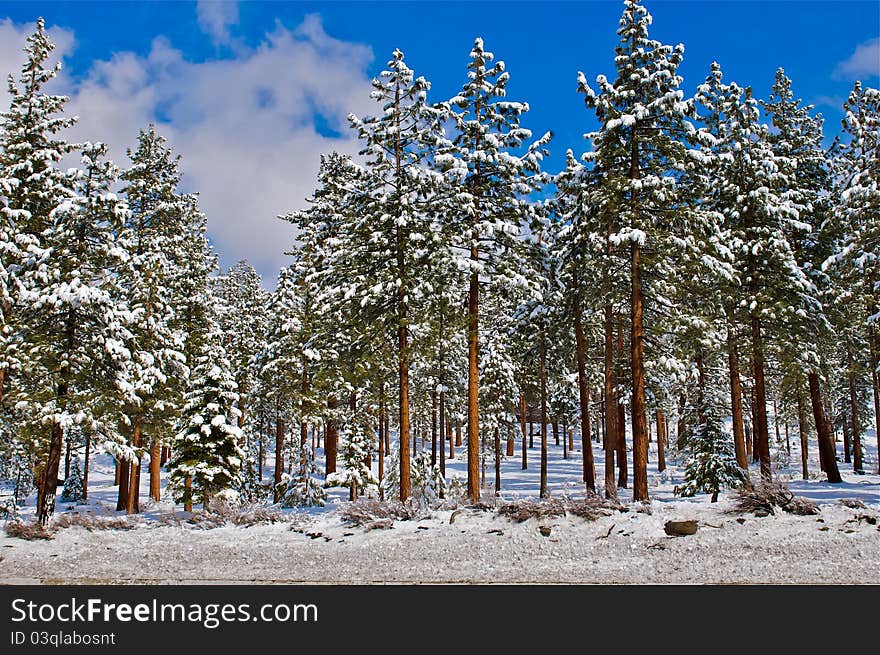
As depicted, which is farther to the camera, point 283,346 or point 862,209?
point 283,346

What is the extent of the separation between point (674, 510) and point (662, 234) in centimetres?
905

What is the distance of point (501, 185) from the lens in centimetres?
2069

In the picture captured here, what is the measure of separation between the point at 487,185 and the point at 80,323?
43.4 feet

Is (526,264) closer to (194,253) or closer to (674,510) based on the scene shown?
(674,510)

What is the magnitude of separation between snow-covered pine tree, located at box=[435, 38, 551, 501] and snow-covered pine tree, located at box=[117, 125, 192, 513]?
11.7 m

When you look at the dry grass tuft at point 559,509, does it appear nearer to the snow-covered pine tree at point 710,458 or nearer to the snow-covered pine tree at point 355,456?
the snow-covered pine tree at point 710,458


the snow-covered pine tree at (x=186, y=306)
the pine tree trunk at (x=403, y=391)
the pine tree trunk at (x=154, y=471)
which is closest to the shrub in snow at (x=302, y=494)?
the snow-covered pine tree at (x=186, y=306)

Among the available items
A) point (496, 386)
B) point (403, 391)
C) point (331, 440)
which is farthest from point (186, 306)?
point (496, 386)

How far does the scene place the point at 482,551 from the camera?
38.5ft

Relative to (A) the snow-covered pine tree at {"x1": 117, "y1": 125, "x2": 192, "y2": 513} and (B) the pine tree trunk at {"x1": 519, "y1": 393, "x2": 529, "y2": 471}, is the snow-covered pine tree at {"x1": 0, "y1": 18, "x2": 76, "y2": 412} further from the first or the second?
(B) the pine tree trunk at {"x1": 519, "y1": 393, "x2": 529, "y2": 471}

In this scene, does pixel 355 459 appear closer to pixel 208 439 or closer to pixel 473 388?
pixel 208 439
